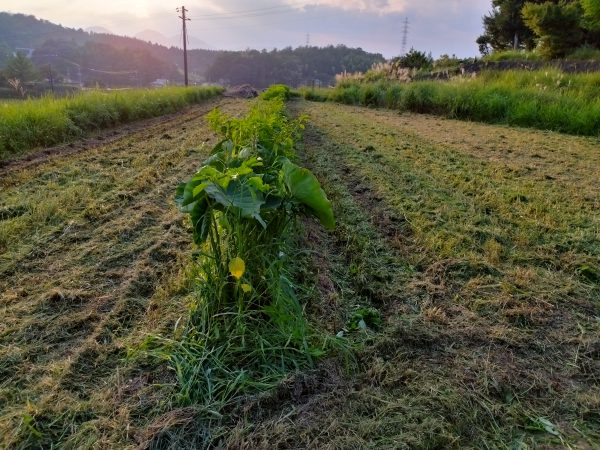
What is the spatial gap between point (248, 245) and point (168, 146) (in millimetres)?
5598

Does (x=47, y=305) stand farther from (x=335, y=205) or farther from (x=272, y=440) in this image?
(x=335, y=205)

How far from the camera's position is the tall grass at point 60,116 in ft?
19.9

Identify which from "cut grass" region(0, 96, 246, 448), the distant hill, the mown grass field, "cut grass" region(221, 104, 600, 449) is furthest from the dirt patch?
the distant hill

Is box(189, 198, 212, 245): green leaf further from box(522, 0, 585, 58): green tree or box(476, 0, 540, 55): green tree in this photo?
box(476, 0, 540, 55): green tree

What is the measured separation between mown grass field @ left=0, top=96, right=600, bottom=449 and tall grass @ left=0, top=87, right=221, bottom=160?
138 cm

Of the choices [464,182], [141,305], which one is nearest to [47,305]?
[141,305]

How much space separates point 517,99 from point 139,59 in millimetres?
63510

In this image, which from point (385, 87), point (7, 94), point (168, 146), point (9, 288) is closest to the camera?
point (9, 288)

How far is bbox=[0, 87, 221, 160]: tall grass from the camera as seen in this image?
605 cm

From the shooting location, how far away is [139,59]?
60875 millimetres

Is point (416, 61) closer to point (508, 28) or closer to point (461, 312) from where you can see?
point (508, 28)

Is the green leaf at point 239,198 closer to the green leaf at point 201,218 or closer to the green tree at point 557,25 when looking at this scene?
the green leaf at point 201,218

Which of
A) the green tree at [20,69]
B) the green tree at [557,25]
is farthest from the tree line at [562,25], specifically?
the green tree at [20,69]

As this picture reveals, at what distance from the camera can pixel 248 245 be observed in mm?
2061
